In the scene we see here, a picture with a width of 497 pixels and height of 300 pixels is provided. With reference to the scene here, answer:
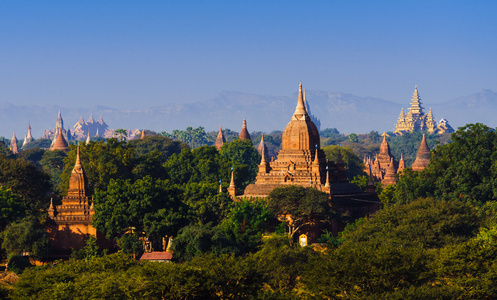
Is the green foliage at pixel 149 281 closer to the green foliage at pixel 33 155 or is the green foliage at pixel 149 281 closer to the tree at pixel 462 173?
the tree at pixel 462 173

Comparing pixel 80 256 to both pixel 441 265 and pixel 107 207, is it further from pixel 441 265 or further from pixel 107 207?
pixel 441 265

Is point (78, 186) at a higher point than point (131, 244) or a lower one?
higher

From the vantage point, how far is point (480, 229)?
187ft

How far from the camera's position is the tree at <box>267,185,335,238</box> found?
230ft

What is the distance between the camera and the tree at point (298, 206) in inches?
2763

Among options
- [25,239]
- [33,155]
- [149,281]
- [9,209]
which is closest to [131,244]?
[25,239]

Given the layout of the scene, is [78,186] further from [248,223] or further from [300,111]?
[300,111]

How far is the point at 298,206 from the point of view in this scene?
2778 inches

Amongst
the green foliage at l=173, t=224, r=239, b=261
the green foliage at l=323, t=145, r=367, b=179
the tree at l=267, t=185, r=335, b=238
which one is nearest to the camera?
the green foliage at l=173, t=224, r=239, b=261

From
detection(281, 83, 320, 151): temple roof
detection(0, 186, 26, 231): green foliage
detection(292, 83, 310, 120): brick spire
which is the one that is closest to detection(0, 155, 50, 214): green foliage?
detection(0, 186, 26, 231): green foliage

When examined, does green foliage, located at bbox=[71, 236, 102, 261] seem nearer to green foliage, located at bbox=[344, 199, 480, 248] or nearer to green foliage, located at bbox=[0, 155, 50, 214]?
green foliage, located at bbox=[0, 155, 50, 214]

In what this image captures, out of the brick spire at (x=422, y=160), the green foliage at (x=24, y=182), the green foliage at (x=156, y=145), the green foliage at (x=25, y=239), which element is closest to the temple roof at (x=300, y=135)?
the green foliage at (x=24, y=182)

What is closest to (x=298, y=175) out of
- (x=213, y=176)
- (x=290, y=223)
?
(x=290, y=223)

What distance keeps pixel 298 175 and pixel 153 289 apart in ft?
123
